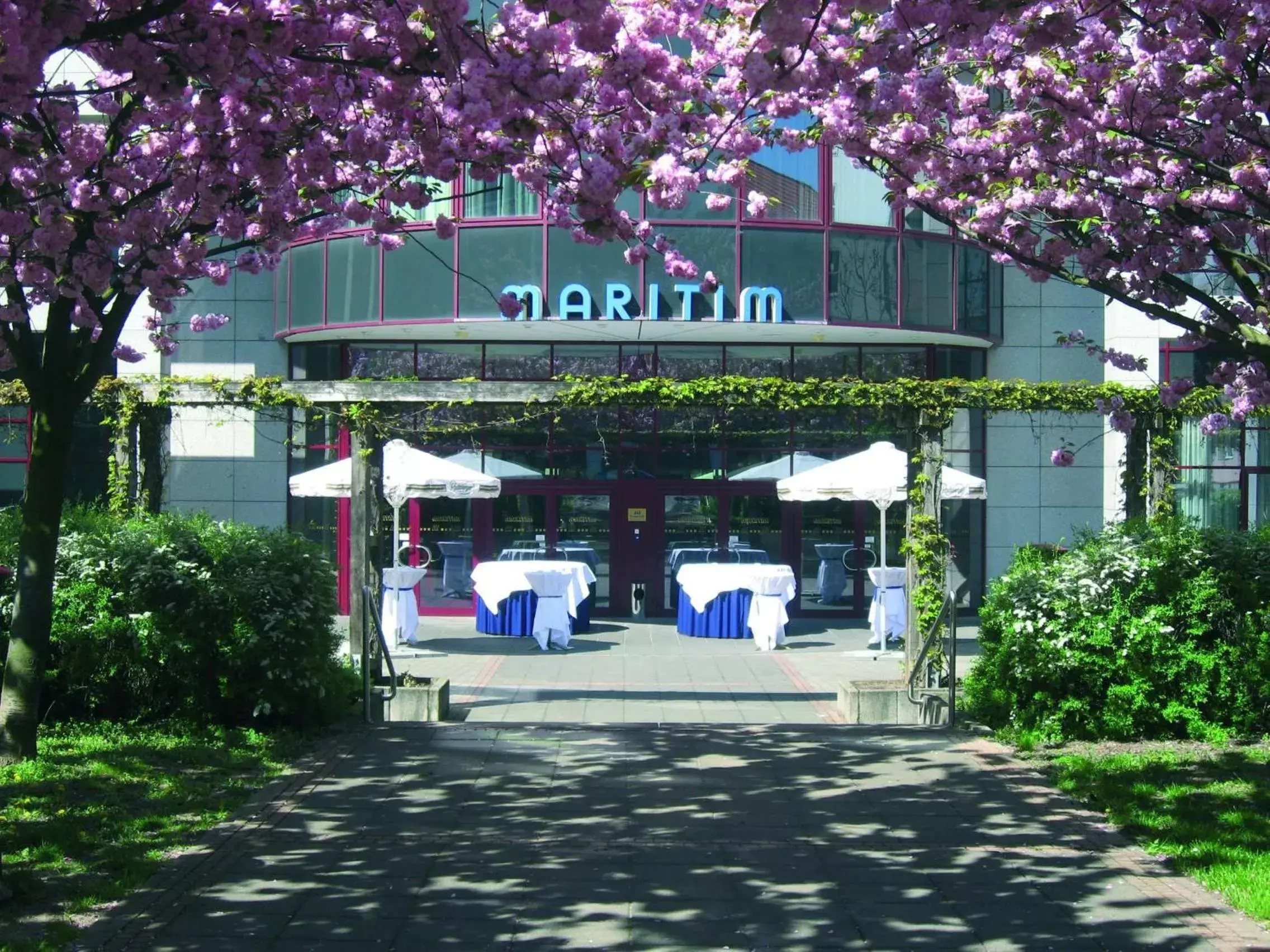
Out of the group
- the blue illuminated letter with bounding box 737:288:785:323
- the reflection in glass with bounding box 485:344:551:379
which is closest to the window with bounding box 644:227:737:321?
the blue illuminated letter with bounding box 737:288:785:323

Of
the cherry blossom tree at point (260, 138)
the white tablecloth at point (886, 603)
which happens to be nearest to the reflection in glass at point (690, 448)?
the white tablecloth at point (886, 603)

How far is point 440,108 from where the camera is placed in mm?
7949

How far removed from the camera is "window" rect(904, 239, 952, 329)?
20828 mm

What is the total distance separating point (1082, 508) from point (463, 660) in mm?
10998

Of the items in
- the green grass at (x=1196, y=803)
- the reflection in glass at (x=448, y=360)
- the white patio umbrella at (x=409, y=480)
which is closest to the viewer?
the green grass at (x=1196, y=803)

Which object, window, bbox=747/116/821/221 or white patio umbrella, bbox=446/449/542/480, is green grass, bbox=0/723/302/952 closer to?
window, bbox=747/116/821/221

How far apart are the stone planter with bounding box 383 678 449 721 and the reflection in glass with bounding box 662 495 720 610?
10.9m

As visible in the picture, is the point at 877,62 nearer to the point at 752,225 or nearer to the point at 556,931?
the point at 556,931

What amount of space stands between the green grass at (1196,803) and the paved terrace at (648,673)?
3520mm

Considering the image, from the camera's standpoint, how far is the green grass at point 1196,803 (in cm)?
664

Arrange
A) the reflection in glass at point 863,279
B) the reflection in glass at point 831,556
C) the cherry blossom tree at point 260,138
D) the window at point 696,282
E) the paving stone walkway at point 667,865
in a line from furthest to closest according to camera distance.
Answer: the reflection in glass at point 831,556, the reflection in glass at point 863,279, the window at point 696,282, the cherry blossom tree at point 260,138, the paving stone walkway at point 667,865

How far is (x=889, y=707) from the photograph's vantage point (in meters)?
12.5

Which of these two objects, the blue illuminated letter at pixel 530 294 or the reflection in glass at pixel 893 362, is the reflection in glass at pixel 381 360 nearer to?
the blue illuminated letter at pixel 530 294

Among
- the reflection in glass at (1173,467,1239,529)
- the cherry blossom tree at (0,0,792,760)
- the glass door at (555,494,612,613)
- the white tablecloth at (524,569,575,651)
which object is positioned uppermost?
the cherry blossom tree at (0,0,792,760)
